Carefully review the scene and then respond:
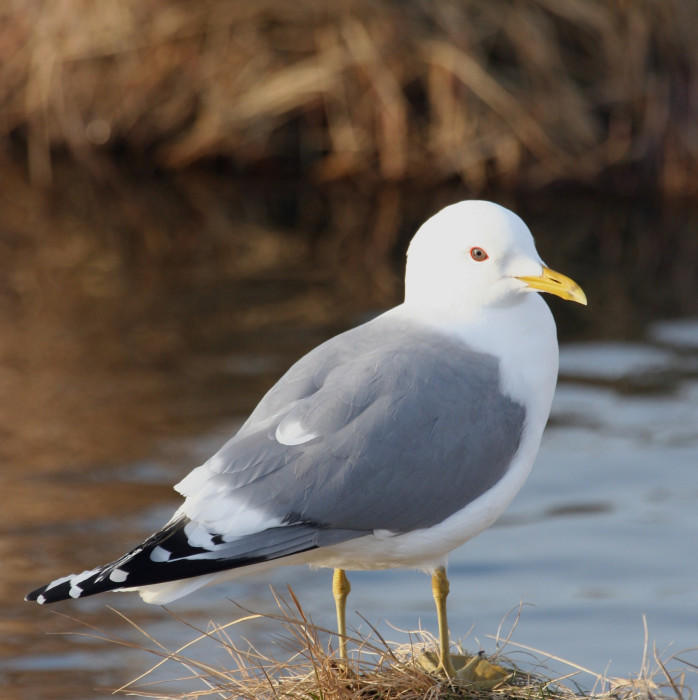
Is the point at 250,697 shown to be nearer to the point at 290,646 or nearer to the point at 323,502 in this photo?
the point at 290,646

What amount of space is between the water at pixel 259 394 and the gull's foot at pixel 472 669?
12.6 inches

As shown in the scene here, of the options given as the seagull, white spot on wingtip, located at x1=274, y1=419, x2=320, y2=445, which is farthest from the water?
white spot on wingtip, located at x1=274, y1=419, x2=320, y2=445

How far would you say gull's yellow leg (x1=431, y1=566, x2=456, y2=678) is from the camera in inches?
131

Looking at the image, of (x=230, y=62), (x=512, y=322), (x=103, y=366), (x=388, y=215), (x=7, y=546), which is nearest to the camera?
(x=512, y=322)

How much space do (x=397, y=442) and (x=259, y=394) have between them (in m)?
3.20

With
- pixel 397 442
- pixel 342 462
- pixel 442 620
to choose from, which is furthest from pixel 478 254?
pixel 442 620

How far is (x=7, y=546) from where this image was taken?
5066mm

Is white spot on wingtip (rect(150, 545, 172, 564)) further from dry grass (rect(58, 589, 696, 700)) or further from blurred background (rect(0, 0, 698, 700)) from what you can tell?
blurred background (rect(0, 0, 698, 700))

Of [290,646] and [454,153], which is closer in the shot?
[290,646]

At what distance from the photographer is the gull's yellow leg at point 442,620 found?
10.9 ft

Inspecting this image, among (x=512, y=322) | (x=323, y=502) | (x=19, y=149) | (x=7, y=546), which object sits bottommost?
(x=7, y=546)

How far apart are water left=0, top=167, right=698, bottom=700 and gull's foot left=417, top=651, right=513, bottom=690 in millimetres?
321

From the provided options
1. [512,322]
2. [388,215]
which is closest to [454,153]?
[388,215]

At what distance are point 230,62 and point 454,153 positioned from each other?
1.59m
